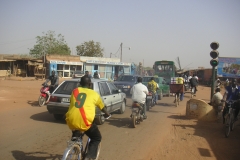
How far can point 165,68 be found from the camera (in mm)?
26656

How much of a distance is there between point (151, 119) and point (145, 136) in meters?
2.83

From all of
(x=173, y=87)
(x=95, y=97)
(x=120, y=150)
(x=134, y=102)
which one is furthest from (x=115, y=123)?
(x=173, y=87)

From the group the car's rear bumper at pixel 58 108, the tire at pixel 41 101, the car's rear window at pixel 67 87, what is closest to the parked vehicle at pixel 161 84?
the tire at pixel 41 101

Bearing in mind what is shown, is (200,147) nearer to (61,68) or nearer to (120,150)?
(120,150)

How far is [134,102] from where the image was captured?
8.19 meters

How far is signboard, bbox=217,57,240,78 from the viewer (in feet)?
115

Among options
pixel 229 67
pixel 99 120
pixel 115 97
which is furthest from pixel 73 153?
pixel 229 67

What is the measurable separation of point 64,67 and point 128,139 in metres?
30.4

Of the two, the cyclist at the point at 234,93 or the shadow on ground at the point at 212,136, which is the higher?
the cyclist at the point at 234,93

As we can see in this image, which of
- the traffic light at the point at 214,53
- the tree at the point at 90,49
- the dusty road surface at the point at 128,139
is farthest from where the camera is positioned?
the tree at the point at 90,49

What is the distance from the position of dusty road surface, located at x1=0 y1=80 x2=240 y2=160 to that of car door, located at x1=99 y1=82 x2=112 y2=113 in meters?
0.63

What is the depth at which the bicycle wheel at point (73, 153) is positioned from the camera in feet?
11.0

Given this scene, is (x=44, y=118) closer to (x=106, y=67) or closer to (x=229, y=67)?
(x=106, y=67)

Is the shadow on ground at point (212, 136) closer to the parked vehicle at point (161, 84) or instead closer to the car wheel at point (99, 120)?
the car wheel at point (99, 120)
